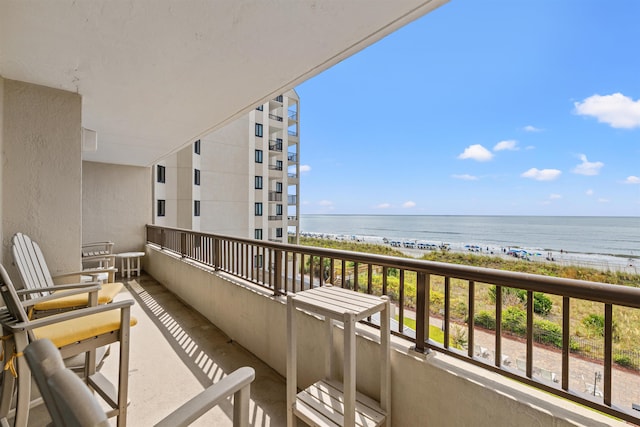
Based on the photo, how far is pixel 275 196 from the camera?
19.9 metres

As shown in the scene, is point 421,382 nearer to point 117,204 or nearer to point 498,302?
point 498,302

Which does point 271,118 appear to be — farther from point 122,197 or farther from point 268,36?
point 268,36

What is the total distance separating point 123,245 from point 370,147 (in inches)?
1371

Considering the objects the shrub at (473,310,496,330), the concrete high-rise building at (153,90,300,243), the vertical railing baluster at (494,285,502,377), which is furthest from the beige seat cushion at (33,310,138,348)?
the concrete high-rise building at (153,90,300,243)

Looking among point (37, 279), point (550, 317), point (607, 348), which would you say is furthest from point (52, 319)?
point (550, 317)

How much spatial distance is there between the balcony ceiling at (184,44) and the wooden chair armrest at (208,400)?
1728 mm

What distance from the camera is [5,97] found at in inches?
84.9

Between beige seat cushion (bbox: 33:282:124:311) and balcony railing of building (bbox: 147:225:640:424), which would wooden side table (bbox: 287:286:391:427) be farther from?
beige seat cushion (bbox: 33:282:124:311)

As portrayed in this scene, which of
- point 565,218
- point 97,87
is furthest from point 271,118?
point 565,218

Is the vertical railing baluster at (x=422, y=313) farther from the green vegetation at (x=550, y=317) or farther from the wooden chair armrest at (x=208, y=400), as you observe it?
the wooden chair armrest at (x=208, y=400)

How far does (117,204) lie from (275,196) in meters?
14.1

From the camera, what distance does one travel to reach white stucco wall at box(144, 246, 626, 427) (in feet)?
3.54

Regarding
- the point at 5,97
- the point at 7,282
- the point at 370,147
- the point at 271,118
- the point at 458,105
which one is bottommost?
the point at 7,282

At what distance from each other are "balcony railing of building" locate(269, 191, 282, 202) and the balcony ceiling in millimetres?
16766
